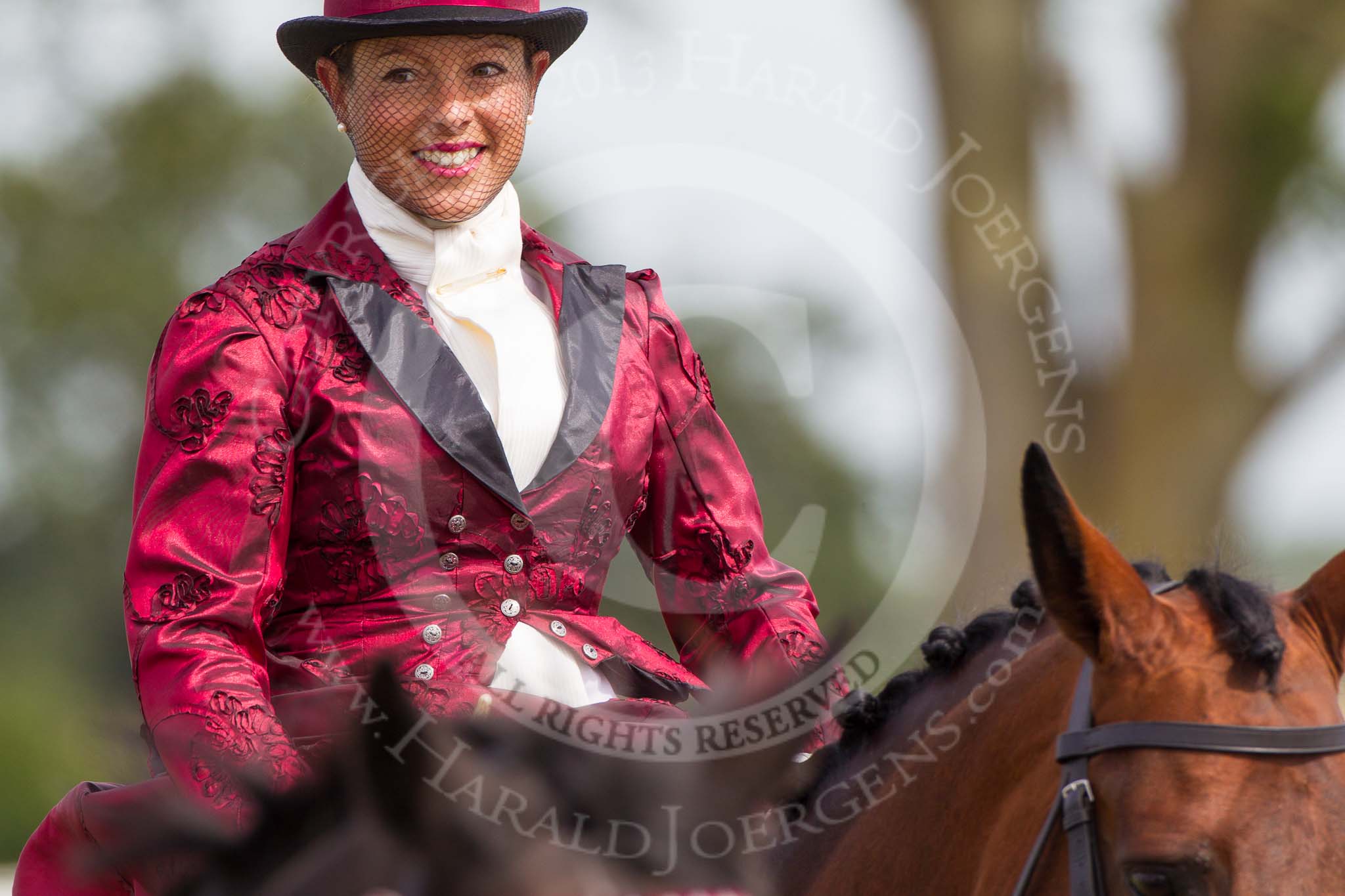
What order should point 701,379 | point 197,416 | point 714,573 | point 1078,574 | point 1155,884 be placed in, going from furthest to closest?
point 701,379, point 714,573, point 197,416, point 1078,574, point 1155,884

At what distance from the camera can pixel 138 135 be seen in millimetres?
15719

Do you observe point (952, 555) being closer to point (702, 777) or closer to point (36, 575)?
point (702, 777)

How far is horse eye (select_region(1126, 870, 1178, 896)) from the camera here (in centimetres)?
141

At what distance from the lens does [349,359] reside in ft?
7.29

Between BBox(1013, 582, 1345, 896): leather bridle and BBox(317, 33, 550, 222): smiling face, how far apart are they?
1.23 meters

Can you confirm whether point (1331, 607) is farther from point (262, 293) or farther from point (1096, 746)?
point (262, 293)

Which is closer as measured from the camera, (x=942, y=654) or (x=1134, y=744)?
(x=1134, y=744)

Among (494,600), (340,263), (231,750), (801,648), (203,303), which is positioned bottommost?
(231,750)

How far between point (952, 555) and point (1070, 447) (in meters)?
1.97

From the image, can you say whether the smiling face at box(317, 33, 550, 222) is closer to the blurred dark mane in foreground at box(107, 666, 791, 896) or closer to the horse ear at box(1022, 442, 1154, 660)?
the blurred dark mane in foreground at box(107, 666, 791, 896)

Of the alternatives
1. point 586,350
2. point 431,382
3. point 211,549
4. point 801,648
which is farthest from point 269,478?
point 801,648

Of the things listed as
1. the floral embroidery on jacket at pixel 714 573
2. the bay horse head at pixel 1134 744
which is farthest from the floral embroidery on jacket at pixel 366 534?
the bay horse head at pixel 1134 744

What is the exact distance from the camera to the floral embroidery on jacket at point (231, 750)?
73.5 inches

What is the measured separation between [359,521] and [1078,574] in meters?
1.04
